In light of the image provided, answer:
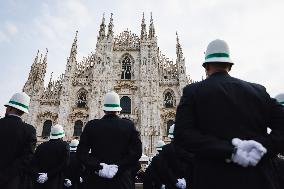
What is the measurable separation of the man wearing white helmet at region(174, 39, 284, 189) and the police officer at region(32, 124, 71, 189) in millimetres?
4129

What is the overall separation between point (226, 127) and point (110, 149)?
2050mm

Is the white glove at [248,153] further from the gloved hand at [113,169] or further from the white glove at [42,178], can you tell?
the white glove at [42,178]

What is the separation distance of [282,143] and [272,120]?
222 millimetres

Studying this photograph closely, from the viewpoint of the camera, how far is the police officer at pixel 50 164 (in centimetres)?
560

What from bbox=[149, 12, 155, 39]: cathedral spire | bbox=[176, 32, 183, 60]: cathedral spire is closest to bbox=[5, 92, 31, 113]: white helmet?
bbox=[176, 32, 183, 60]: cathedral spire

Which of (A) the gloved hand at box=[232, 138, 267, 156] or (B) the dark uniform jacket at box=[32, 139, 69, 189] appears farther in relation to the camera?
(B) the dark uniform jacket at box=[32, 139, 69, 189]

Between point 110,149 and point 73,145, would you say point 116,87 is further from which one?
point 110,149

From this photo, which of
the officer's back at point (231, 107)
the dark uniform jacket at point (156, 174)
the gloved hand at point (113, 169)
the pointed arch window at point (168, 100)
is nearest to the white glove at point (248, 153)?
the officer's back at point (231, 107)

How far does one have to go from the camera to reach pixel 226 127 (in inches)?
86.1

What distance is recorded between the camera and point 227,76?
2.41 m

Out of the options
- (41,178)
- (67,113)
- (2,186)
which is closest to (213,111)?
(2,186)

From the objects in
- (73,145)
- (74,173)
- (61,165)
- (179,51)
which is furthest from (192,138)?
(179,51)

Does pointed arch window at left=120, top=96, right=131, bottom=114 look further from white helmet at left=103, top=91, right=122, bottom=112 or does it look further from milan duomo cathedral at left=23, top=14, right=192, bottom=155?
white helmet at left=103, top=91, right=122, bottom=112

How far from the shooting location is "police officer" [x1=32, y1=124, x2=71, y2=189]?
5602 mm
